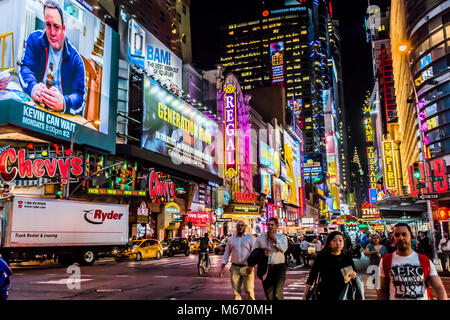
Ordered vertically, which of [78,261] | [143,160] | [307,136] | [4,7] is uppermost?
[307,136]

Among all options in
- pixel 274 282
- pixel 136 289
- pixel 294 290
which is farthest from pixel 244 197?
pixel 274 282

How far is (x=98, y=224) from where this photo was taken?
25.4 meters

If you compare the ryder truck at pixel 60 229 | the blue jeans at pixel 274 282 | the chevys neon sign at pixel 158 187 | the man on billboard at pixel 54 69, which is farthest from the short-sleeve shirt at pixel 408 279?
the chevys neon sign at pixel 158 187

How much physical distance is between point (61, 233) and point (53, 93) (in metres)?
14.6

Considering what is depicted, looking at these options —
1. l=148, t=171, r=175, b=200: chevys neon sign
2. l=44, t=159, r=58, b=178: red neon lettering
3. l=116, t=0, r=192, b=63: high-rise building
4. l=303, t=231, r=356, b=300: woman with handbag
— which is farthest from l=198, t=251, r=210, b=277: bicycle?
l=116, t=0, r=192, b=63: high-rise building

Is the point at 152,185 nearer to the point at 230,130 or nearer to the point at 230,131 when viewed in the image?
the point at 230,131

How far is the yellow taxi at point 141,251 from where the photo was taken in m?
29.3

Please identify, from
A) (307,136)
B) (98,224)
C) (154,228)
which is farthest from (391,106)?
(307,136)

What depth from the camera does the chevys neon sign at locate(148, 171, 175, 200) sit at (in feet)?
133

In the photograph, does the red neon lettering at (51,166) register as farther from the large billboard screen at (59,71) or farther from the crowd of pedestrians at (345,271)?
the crowd of pedestrians at (345,271)

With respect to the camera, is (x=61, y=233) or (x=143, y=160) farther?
(x=143, y=160)

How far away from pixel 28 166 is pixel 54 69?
9.44 m

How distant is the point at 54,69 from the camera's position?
33.6 meters
